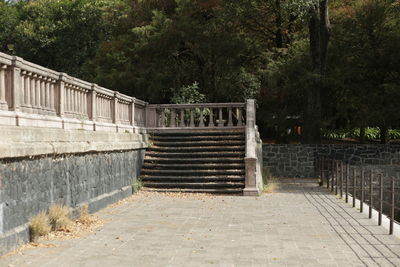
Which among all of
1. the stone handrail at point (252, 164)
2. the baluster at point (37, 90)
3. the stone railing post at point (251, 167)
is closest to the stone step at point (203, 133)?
the stone handrail at point (252, 164)


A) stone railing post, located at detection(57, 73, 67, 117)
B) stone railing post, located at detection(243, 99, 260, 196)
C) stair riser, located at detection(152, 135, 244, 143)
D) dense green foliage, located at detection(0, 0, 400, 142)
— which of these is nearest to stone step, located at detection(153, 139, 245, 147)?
stair riser, located at detection(152, 135, 244, 143)

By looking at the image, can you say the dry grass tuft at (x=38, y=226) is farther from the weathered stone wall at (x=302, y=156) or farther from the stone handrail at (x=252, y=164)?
the weathered stone wall at (x=302, y=156)

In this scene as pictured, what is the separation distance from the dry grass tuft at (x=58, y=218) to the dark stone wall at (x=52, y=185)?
0.45 ft

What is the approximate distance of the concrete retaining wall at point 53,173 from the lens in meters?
7.90

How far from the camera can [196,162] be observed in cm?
1862

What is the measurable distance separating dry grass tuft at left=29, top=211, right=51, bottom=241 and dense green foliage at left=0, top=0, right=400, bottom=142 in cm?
1644

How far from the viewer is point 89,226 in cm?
1041

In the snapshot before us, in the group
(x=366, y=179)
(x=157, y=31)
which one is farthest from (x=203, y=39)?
(x=366, y=179)

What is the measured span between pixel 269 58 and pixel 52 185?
734 inches

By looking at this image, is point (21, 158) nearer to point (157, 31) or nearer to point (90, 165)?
point (90, 165)

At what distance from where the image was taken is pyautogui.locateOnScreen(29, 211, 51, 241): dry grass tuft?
862 cm

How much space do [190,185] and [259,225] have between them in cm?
699

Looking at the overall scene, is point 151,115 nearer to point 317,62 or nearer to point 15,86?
point 317,62

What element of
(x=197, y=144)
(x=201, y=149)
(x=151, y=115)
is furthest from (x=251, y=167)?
(x=151, y=115)
